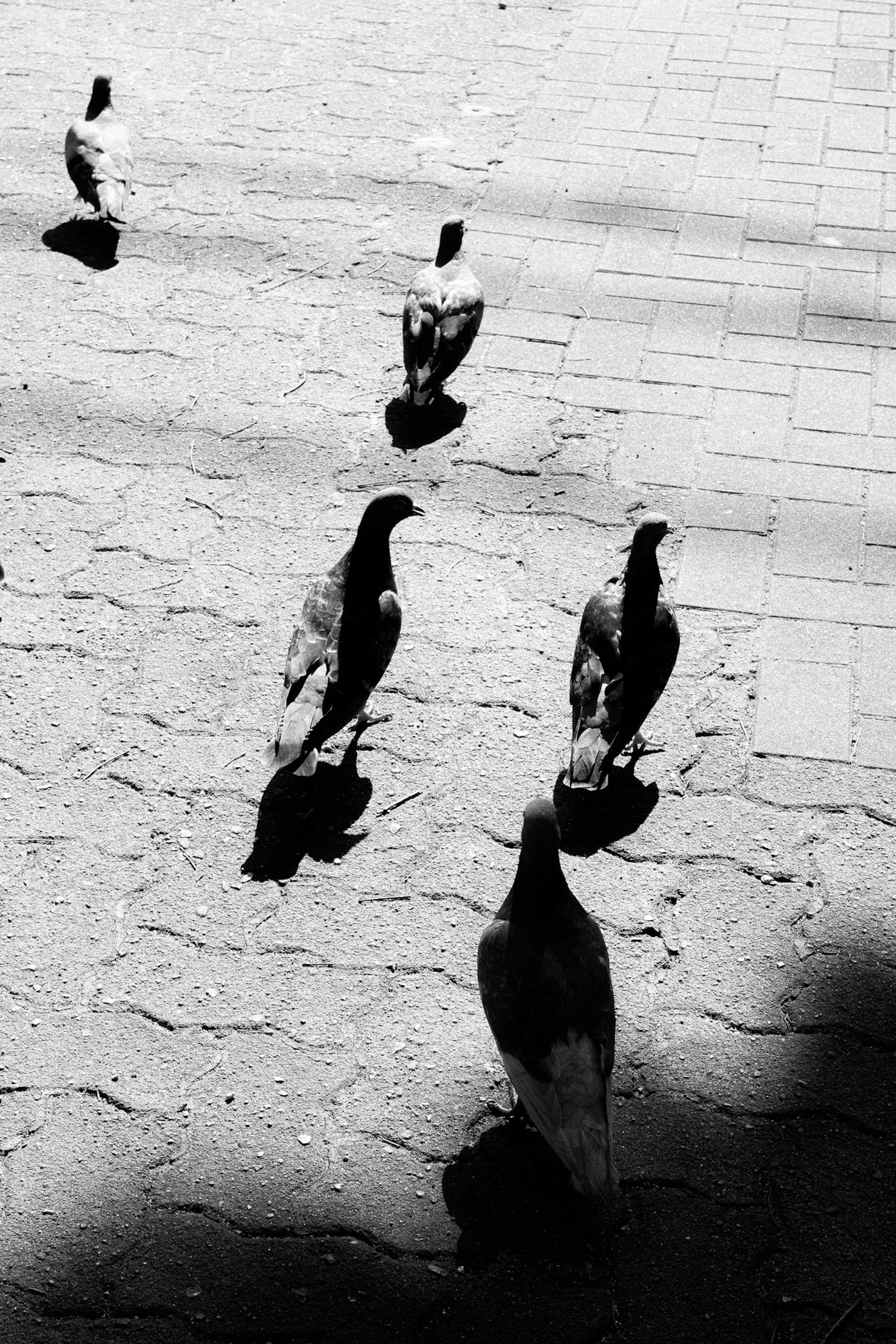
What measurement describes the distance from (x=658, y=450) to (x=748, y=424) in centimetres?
48

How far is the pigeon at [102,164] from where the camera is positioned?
735cm

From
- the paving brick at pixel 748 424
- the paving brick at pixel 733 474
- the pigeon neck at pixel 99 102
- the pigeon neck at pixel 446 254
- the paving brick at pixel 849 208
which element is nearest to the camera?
the paving brick at pixel 733 474

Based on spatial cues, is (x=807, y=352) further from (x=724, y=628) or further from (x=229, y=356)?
(x=229, y=356)

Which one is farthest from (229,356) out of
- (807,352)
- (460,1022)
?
(460,1022)

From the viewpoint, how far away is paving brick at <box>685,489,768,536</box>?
18.1 ft

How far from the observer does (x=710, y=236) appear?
748cm

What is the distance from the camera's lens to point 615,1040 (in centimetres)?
351

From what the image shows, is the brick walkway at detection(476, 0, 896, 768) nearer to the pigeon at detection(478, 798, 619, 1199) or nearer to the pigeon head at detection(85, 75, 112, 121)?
the pigeon at detection(478, 798, 619, 1199)

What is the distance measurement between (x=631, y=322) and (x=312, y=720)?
140 inches

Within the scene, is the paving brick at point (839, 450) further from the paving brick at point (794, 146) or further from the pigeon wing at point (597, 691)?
the paving brick at point (794, 146)

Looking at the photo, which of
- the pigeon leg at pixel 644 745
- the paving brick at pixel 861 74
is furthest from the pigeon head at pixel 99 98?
the pigeon leg at pixel 644 745

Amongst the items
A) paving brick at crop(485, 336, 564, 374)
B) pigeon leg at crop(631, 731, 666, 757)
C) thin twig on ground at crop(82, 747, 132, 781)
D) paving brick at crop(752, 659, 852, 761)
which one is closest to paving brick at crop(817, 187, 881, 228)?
paving brick at crop(485, 336, 564, 374)

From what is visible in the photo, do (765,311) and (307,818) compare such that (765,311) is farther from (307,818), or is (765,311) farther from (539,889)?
(539,889)

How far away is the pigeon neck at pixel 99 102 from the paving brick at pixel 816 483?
4.79 m
